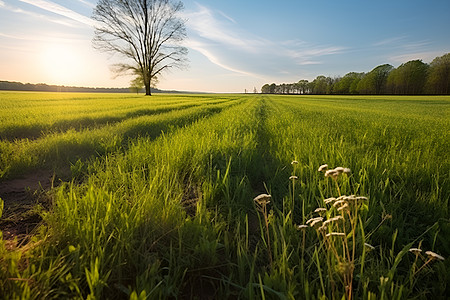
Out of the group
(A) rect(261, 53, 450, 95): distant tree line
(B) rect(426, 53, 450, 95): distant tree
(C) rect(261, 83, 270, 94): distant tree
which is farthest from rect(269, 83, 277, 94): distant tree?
(B) rect(426, 53, 450, 95): distant tree

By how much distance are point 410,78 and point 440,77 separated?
943cm

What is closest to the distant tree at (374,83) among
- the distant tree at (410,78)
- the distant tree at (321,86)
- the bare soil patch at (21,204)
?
the distant tree at (410,78)

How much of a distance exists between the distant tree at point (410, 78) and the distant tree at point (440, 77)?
379 cm

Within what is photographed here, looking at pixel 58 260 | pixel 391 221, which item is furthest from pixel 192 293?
pixel 391 221

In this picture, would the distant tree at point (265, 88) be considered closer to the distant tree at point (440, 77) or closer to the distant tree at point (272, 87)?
the distant tree at point (272, 87)

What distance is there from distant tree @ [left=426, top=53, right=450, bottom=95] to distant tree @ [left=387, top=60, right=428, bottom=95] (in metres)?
3.79

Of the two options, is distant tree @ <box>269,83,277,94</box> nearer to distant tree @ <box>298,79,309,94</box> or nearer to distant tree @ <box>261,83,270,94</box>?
distant tree @ <box>261,83,270,94</box>

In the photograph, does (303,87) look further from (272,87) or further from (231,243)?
(231,243)

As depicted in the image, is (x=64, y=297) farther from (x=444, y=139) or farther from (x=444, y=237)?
(x=444, y=139)

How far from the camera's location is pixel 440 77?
7081 centimetres

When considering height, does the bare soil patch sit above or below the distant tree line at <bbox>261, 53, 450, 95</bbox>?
below

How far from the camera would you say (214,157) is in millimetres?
3201

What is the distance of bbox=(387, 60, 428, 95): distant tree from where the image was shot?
79375 millimetres

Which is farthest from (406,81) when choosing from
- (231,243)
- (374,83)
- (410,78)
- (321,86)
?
(231,243)
